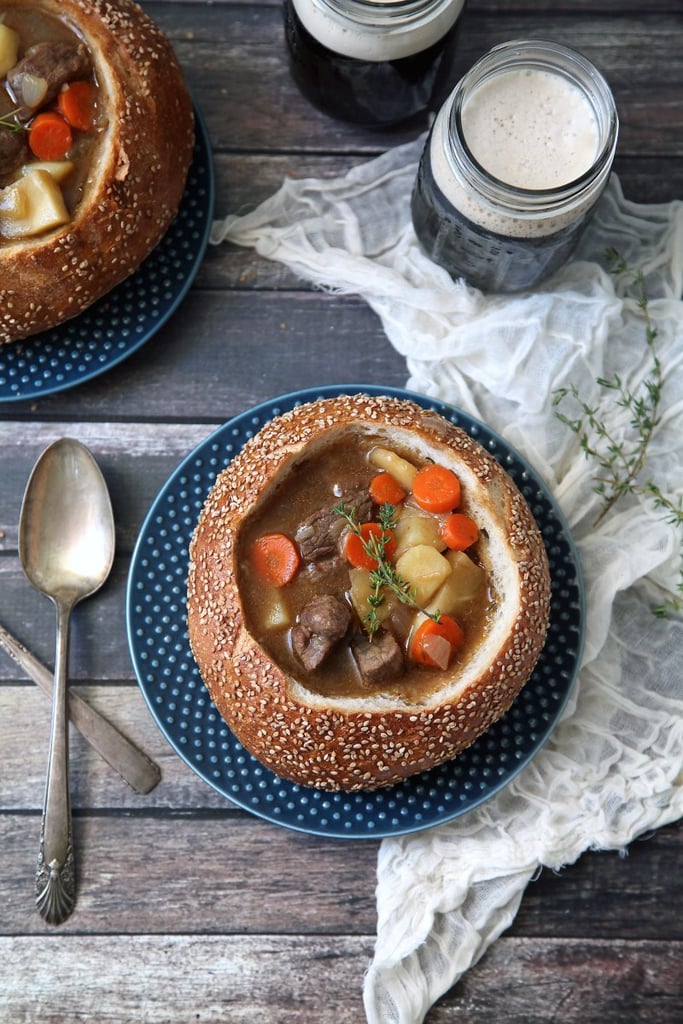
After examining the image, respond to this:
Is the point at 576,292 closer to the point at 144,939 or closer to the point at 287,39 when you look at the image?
the point at 287,39

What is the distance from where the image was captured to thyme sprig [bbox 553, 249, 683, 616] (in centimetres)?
244

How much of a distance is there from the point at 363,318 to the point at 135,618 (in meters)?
1.03

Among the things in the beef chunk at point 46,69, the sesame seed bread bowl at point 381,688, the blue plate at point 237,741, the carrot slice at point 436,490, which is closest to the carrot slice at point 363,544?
the carrot slice at point 436,490

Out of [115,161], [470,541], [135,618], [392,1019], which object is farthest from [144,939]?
[115,161]

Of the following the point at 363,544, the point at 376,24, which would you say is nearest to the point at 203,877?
the point at 363,544

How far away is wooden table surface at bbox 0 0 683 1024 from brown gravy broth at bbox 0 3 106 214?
0.45 metres

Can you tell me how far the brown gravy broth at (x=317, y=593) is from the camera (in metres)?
2.07

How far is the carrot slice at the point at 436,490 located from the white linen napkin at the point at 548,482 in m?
0.46

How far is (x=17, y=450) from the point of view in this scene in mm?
2543

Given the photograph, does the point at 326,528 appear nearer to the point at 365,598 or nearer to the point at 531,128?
the point at 365,598

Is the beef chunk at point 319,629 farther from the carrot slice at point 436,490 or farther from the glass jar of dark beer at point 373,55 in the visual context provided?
the glass jar of dark beer at point 373,55

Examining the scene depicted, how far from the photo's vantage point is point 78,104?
A: 2248 mm

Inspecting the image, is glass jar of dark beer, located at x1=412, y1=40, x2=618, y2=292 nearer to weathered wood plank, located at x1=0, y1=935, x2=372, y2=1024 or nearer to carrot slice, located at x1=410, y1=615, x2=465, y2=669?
carrot slice, located at x1=410, y1=615, x2=465, y2=669

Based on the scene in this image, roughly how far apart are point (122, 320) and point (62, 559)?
64 centimetres
